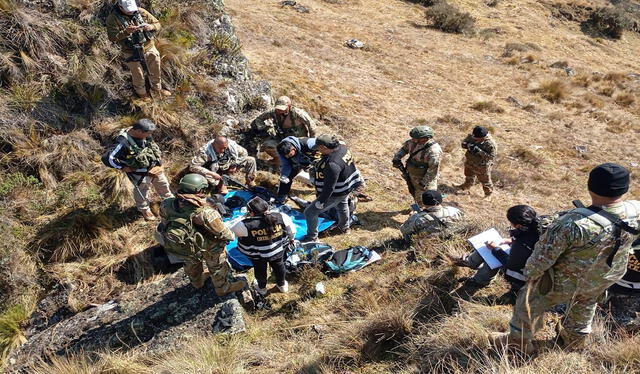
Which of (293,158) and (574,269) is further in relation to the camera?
(293,158)

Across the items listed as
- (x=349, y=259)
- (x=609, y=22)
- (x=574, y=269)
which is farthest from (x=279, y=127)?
(x=609, y=22)

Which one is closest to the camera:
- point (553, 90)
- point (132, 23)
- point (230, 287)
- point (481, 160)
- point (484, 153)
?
point (230, 287)

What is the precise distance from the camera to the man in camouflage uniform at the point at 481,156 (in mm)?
8109

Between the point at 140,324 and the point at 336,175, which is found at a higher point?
the point at 336,175

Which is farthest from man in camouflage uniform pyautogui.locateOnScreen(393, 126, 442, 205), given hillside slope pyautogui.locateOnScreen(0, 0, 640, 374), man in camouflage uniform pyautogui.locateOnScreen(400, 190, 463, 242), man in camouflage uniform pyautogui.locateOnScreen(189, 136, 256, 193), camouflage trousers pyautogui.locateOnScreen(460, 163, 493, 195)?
man in camouflage uniform pyautogui.locateOnScreen(189, 136, 256, 193)

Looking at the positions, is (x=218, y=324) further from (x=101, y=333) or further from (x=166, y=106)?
(x=166, y=106)

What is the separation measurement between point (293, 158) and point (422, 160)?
217 centimetres

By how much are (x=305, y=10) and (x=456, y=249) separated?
16.6 meters

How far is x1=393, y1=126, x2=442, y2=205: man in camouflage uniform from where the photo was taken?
6538 millimetres

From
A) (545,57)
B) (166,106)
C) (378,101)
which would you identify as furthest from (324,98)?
(545,57)

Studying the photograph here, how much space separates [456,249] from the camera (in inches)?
204

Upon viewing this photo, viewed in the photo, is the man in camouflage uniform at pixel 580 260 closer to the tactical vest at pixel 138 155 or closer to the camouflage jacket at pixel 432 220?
the camouflage jacket at pixel 432 220

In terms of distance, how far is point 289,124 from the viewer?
7617 millimetres

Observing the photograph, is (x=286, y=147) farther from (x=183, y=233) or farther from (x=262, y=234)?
(x=183, y=233)
